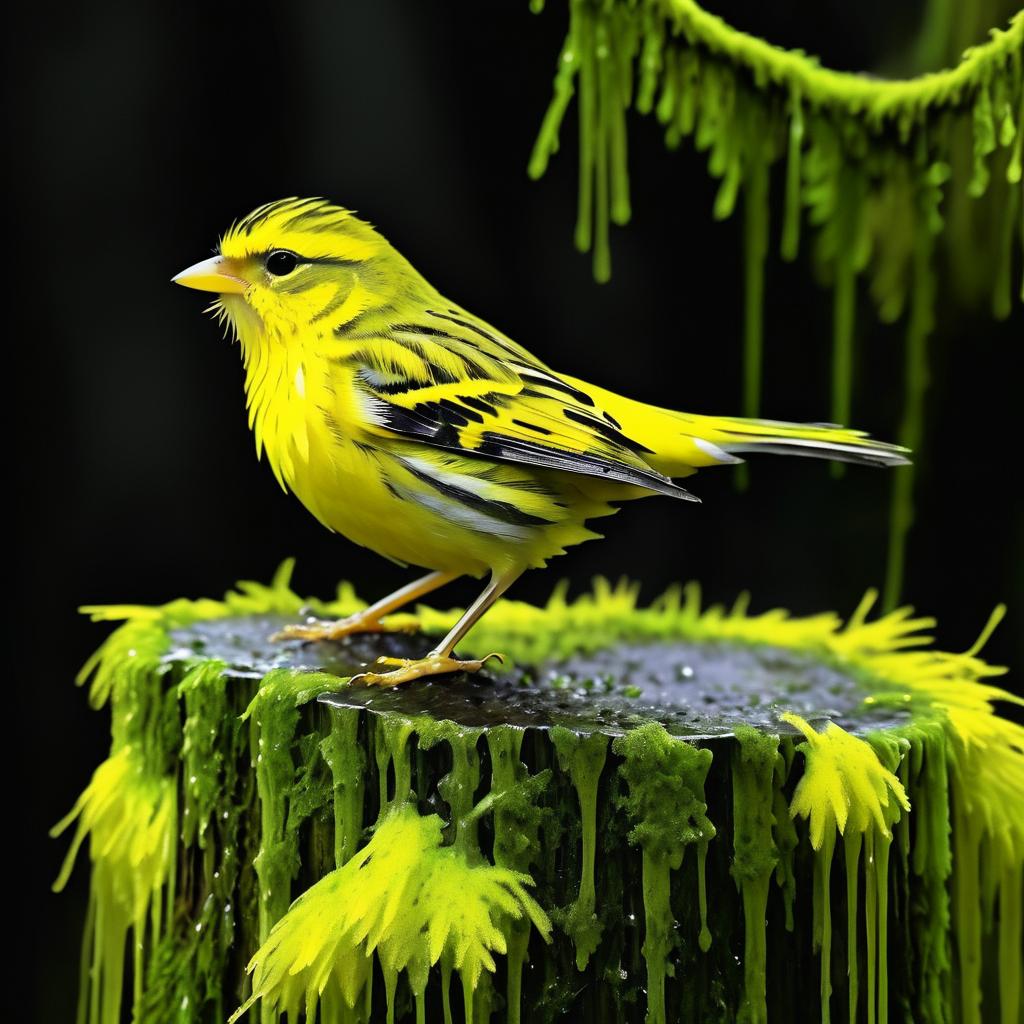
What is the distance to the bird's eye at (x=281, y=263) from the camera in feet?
9.09

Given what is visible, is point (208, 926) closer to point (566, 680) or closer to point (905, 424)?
point (566, 680)

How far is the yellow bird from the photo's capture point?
2.61 metres

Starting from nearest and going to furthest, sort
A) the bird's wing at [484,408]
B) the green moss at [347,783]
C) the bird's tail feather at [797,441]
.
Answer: the green moss at [347,783] < the bird's wing at [484,408] < the bird's tail feather at [797,441]

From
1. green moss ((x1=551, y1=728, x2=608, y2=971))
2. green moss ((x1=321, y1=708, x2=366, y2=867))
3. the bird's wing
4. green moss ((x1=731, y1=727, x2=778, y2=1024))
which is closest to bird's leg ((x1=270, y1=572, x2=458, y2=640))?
the bird's wing

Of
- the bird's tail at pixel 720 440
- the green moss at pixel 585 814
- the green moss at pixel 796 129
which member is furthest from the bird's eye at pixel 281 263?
the green moss at pixel 585 814

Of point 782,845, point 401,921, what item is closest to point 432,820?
point 401,921

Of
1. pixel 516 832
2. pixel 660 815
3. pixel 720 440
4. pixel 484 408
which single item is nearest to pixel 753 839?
A: pixel 660 815

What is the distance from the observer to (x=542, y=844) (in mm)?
2297

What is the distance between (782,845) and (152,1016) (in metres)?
1.36

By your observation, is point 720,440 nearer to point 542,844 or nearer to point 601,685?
point 601,685

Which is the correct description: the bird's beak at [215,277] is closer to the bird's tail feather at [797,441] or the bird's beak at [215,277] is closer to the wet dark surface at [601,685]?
the wet dark surface at [601,685]

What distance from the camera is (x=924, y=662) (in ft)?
10.2

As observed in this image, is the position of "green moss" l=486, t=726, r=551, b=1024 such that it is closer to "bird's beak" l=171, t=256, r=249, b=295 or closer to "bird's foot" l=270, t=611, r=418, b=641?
"bird's foot" l=270, t=611, r=418, b=641

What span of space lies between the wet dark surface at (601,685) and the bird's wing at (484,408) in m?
0.46
